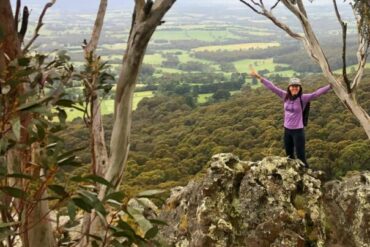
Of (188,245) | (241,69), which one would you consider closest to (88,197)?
(188,245)

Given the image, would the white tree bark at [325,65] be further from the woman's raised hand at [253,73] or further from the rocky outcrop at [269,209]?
the rocky outcrop at [269,209]

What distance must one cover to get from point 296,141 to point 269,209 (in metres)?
0.89

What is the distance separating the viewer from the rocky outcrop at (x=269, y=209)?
5.27m

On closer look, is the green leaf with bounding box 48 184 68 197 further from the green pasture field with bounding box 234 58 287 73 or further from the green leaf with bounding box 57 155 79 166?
the green pasture field with bounding box 234 58 287 73

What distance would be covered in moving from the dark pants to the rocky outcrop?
0.72 feet

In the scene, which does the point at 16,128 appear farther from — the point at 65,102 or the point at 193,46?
the point at 193,46

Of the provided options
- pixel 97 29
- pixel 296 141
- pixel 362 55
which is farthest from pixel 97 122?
pixel 362 55

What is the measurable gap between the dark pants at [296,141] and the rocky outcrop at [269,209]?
22 cm

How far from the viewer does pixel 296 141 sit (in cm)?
568

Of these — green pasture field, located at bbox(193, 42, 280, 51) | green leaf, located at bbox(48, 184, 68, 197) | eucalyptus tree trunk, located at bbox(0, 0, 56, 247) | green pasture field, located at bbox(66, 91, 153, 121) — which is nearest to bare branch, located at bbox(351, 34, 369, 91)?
green pasture field, located at bbox(66, 91, 153, 121)

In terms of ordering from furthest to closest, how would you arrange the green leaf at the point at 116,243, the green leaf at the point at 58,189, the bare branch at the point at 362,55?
the bare branch at the point at 362,55, the green leaf at the point at 116,243, the green leaf at the point at 58,189

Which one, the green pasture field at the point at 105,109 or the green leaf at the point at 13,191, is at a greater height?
the green leaf at the point at 13,191

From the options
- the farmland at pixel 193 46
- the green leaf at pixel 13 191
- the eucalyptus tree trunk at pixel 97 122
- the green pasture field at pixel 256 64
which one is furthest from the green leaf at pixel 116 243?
the green pasture field at pixel 256 64

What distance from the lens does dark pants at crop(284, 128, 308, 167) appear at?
5637mm
